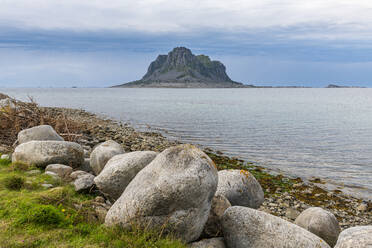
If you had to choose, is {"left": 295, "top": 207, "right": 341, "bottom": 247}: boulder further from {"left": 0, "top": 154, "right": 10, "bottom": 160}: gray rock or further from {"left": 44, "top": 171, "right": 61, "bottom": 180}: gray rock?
{"left": 0, "top": 154, "right": 10, "bottom": 160}: gray rock

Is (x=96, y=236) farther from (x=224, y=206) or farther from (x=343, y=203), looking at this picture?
(x=343, y=203)

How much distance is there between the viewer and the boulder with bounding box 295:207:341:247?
845 centimetres

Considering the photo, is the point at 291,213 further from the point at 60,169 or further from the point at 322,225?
the point at 60,169

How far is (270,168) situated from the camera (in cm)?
1833

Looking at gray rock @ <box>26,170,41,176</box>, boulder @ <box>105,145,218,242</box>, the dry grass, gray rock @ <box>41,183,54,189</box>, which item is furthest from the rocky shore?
the dry grass

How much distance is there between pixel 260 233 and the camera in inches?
253

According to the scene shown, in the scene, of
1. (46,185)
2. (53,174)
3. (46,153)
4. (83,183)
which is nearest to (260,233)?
(83,183)

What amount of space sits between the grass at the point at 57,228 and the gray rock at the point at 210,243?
526 millimetres

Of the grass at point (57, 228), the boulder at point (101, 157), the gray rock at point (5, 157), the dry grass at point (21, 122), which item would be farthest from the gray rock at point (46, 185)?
the dry grass at point (21, 122)

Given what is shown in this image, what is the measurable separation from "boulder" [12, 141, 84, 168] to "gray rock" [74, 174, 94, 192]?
2142 mm

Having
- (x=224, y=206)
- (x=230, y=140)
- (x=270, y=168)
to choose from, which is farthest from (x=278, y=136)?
(x=224, y=206)

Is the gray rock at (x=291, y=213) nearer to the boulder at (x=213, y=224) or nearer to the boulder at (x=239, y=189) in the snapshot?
the boulder at (x=239, y=189)

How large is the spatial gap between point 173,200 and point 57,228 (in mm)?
2338

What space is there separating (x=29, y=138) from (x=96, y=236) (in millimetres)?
8090
